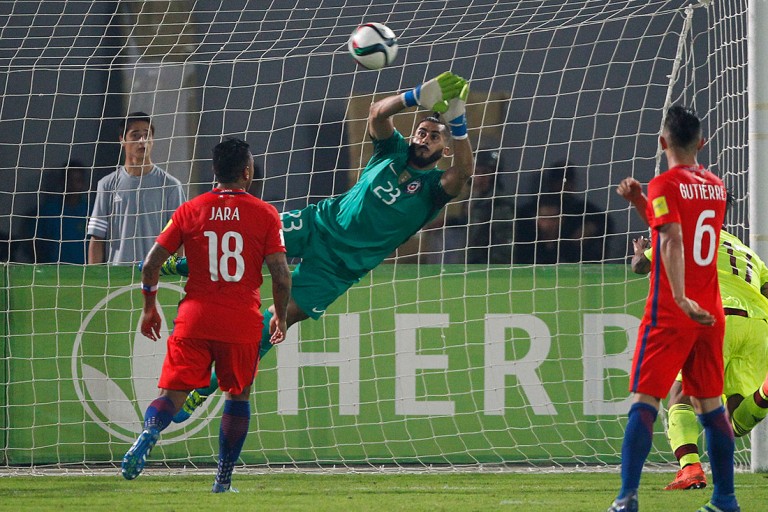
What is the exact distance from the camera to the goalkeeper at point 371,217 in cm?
662

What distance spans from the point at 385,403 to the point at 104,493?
2.23 metres

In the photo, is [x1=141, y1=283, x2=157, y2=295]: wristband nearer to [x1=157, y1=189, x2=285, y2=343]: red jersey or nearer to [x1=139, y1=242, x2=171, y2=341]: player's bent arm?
[x1=139, y1=242, x2=171, y2=341]: player's bent arm

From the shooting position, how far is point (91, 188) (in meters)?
8.50

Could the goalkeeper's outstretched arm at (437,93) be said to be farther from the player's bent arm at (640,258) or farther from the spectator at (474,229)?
the spectator at (474,229)

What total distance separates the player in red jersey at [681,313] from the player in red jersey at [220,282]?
1.85 meters

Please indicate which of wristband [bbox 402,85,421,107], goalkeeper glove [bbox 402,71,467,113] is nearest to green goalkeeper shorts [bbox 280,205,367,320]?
wristband [bbox 402,85,421,107]

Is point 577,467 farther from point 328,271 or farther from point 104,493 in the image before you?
point 104,493

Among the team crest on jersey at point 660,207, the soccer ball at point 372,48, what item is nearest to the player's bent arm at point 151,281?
the soccer ball at point 372,48

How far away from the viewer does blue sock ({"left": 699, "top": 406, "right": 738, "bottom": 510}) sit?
4.57 metres

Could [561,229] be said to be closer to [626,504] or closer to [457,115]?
[457,115]

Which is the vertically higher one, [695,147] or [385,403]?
[695,147]

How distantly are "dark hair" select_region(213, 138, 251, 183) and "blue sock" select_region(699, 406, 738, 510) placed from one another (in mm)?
2440

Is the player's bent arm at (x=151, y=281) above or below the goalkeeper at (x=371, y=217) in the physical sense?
below

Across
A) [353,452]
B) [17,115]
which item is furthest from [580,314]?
[17,115]
